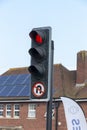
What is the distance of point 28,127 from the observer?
3747cm

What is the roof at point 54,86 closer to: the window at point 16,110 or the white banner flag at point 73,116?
the window at point 16,110

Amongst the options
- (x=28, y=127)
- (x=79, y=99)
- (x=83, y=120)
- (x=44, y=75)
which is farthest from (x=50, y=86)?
(x=28, y=127)

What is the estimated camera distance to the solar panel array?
38.5m

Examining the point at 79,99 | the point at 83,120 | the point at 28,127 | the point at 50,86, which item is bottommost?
the point at 28,127

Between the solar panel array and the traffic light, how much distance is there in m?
30.6

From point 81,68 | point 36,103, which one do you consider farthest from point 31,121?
point 81,68

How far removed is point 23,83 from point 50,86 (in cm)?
3343

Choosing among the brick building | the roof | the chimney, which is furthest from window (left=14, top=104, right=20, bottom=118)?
the chimney

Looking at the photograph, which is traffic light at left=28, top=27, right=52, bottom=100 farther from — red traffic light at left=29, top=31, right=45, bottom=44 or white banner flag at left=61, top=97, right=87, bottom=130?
white banner flag at left=61, top=97, right=87, bottom=130

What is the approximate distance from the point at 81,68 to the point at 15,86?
6.71 meters

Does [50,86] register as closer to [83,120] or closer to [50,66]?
[50,66]

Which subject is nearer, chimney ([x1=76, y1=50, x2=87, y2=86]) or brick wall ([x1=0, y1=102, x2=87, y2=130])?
brick wall ([x1=0, y1=102, x2=87, y2=130])

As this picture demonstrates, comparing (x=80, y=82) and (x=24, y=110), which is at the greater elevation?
(x=80, y=82)

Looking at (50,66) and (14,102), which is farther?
(14,102)
